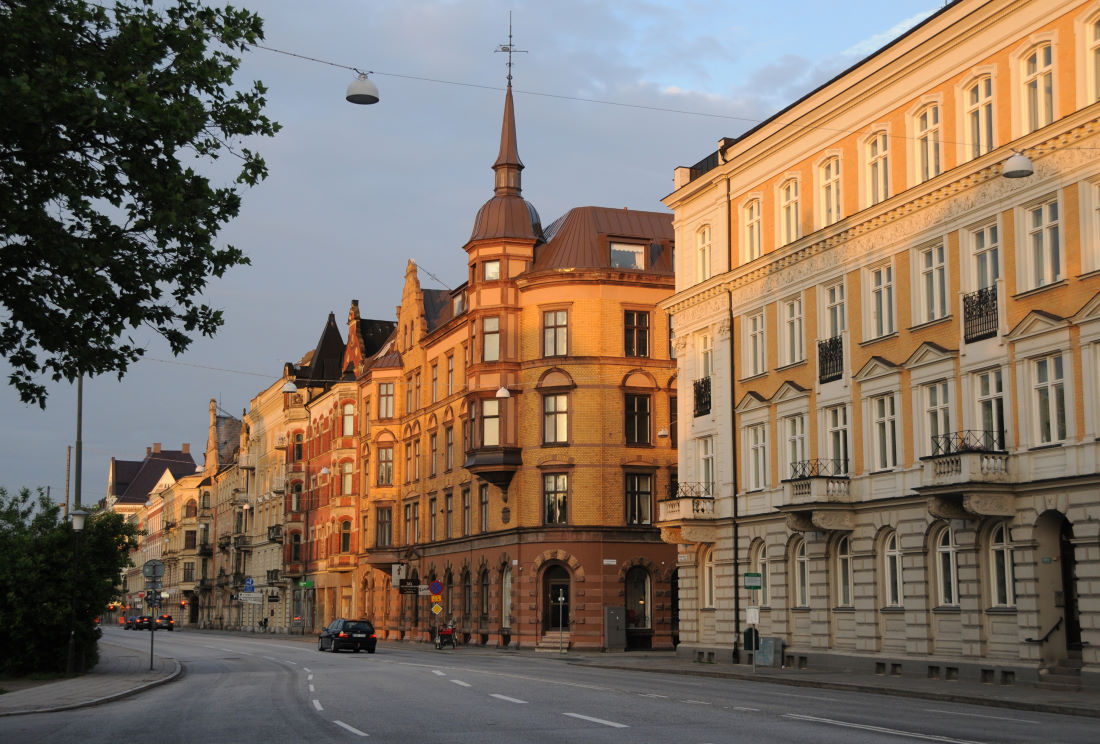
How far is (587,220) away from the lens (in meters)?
59.3

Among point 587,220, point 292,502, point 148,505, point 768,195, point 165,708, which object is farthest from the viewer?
point 148,505

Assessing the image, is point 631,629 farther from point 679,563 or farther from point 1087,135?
point 1087,135

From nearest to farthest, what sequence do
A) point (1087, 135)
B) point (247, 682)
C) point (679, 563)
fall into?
point (1087, 135)
point (247, 682)
point (679, 563)

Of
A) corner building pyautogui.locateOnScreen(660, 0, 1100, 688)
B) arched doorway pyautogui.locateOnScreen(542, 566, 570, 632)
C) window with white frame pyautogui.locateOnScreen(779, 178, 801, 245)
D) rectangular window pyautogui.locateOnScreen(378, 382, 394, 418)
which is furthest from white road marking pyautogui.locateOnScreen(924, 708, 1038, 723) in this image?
rectangular window pyautogui.locateOnScreen(378, 382, 394, 418)

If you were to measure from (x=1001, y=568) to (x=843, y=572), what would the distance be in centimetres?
684

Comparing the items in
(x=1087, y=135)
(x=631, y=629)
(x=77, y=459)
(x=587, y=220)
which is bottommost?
(x=631, y=629)

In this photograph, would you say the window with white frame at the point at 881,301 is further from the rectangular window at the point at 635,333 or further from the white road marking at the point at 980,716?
the rectangular window at the point at 635,333

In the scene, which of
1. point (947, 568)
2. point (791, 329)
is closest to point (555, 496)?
point (791, 329)

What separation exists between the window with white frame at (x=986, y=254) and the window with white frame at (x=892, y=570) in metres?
7.12

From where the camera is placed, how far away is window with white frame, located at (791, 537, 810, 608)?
126ft

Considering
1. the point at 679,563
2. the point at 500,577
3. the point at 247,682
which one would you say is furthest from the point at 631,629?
the point at 247,682

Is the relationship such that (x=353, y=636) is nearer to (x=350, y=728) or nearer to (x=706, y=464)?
(x=706, y=464)

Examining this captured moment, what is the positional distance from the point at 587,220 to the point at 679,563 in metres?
19.4

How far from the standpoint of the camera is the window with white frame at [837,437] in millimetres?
36719
